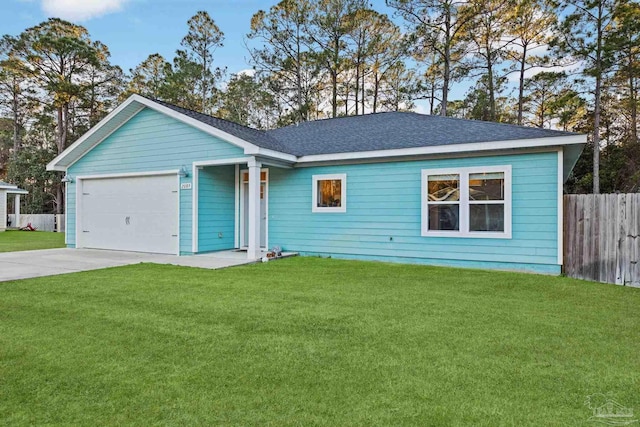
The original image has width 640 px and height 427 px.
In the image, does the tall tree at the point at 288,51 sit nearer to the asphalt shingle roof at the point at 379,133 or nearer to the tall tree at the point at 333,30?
the tall tree at the point at 333,30

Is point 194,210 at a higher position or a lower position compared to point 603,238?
higher

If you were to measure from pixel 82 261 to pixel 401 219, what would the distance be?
279 inches

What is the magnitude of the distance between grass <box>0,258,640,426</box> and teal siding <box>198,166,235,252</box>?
13.1ft

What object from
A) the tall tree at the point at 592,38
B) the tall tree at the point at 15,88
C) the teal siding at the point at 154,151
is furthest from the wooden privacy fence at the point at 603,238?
the tall tree at the point at 15,88

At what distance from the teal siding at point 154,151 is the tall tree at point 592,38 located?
15414 millimetres

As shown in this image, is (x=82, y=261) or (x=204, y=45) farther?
(x=204, y=45)

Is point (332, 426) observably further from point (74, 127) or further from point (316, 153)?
point (74, 127)

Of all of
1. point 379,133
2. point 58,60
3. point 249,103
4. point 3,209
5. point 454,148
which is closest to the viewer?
point 454,148

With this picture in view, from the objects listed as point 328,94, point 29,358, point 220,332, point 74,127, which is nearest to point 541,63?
point 328,94

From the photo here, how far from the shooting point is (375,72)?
894 inches

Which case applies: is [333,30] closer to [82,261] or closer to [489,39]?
[489,39]

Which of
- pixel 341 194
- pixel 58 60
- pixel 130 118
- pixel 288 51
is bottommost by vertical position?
pixel 341 194

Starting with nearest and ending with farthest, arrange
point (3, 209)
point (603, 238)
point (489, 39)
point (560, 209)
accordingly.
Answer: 1. point (603, 238)
2. point (560, 209)
3. point (489, 39)
4. point (3, 209)

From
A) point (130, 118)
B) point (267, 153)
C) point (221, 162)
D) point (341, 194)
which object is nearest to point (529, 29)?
point (341, 194)
